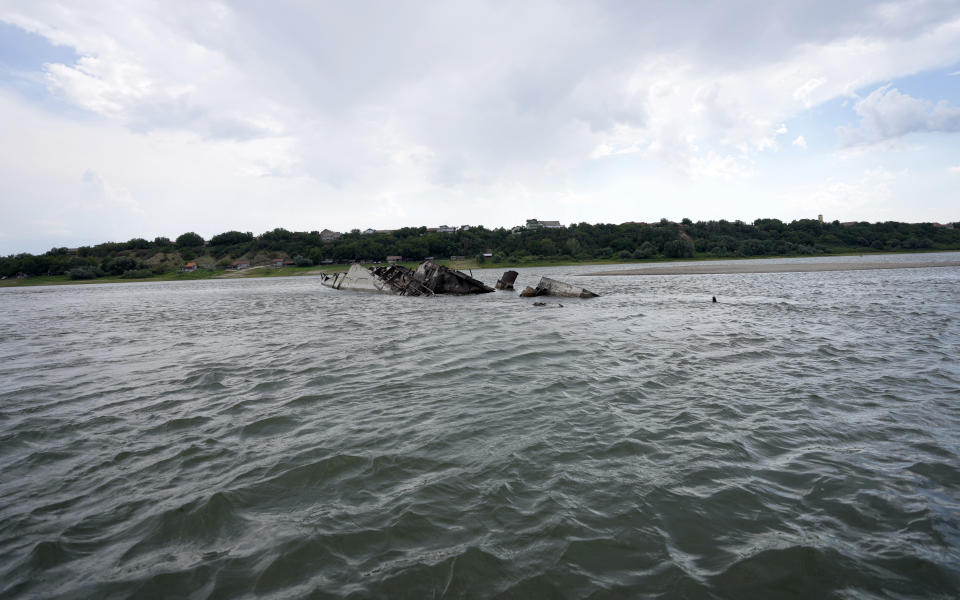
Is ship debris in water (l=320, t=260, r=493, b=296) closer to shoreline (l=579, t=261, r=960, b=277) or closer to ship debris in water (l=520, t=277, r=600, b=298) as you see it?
ship debris in water (l=520, t=277, r=600, b=298)

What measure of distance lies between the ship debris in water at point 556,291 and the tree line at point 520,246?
271 ft

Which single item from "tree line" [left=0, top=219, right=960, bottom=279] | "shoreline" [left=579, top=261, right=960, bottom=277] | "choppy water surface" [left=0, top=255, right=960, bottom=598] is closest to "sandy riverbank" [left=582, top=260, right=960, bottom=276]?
"shoreline" [left=579, top=261, right=960, bottom=277]

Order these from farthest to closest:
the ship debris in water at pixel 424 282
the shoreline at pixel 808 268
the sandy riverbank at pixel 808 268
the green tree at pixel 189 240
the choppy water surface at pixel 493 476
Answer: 1. the green tree at pixel 189 240
2. the sandy riverbank at pixel 808 268
3. the shoreline at pixel 808 268
4. the ship debris in water at pixel 424 282
5. the choppy water surface at pixel 493 476

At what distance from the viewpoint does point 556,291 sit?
27266 mm

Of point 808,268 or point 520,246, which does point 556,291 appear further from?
point 520,246

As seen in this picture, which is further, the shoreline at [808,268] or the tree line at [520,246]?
the tree line at [520,246]

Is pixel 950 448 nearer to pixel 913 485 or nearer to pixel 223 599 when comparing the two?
pixel 913 485

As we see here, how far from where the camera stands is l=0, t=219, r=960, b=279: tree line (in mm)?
104562

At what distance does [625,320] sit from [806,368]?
302 inches

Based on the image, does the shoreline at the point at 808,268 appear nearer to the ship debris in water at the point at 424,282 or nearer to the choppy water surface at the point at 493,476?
the ship debris in water at the point at 424,282

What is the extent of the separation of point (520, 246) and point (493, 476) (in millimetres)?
126063

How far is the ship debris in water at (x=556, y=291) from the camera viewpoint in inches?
1046

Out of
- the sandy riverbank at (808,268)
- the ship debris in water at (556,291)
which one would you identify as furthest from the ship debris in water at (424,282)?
the sandy riverbank at (808,268)

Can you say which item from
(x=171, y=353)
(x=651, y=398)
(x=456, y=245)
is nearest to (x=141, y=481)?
(x=651, y=398)
